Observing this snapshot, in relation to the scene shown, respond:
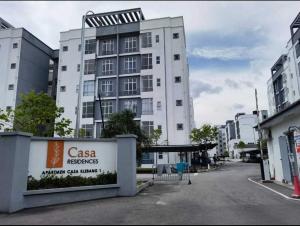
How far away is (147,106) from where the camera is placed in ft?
136

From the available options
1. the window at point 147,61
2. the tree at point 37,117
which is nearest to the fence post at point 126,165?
the tree at point 37,117

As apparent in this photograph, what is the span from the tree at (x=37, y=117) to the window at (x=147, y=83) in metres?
24.1

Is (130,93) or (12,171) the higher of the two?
(130,93)

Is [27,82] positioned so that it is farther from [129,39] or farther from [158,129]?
[158,129]

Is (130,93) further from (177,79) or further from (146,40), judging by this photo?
(146,40)

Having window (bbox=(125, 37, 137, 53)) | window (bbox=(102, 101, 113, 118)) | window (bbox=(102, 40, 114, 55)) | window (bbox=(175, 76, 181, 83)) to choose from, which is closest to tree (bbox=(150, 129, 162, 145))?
window (bbox=(175, 76, 181, 83))

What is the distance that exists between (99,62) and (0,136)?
37.3 m

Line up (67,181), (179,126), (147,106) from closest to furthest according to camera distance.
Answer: (67,181)
(179,126)
(147,106)

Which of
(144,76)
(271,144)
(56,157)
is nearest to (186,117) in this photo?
(144,76)

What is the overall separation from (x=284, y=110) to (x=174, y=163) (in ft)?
75.6

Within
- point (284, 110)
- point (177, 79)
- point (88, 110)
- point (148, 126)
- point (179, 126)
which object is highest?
point (177, 79)

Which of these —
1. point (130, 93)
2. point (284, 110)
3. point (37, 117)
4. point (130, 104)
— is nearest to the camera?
point (284, 110)

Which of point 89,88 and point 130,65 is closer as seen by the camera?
point 130,65

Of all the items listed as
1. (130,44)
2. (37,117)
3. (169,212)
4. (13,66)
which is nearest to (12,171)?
(169,212)
